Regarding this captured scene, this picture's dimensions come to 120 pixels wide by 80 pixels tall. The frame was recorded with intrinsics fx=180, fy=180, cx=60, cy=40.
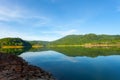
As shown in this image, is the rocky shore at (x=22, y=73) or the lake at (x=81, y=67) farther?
the lake at (x=81, y=67)

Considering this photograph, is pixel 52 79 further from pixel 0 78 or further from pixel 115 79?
pixel 115 79

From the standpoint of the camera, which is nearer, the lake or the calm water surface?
the calm water surface

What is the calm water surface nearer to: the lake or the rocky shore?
the lake

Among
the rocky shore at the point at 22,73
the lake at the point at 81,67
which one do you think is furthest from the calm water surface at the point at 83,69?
the rocky shore at the point at 22,73

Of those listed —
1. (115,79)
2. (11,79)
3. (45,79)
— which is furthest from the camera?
(115,79)

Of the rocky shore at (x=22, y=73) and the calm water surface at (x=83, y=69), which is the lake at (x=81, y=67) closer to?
the calm water surface at (x=83, y=69)

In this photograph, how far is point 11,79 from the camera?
81.6 ft

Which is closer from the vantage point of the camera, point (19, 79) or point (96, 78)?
point (19, 79)

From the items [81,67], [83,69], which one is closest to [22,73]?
[83,69]

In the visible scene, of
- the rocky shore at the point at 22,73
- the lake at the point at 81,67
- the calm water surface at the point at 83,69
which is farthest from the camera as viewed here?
the lake at the point at 81,67

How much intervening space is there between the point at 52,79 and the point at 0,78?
25.5 ft

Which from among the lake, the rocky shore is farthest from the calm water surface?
the rocky shore

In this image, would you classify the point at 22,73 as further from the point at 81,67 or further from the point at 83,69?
the point at 81,67

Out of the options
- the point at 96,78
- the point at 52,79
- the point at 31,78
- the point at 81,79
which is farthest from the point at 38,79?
the point at 96,78
